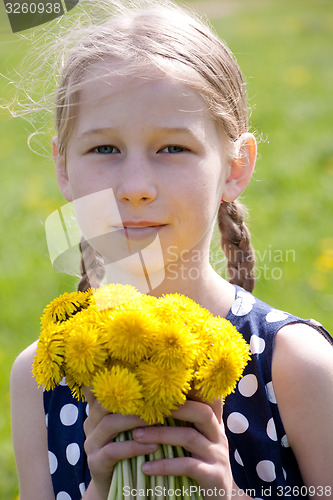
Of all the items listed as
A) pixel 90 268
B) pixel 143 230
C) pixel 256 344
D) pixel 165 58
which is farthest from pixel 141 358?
pixel 90 268

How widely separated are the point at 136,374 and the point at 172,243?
675mm

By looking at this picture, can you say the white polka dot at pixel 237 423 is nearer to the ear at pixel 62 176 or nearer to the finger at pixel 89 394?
the finger at pixel 89 394

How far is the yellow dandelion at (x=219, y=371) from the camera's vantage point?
1613 millimetres

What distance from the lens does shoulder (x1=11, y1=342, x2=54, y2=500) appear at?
2363 millimetres

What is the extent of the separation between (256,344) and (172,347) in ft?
2.38

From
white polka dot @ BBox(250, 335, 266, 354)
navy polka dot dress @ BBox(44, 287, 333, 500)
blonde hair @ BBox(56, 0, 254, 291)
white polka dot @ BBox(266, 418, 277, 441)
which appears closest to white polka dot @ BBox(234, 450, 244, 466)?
navy polka dot dress @ BBox(44, 287, 333, 500)

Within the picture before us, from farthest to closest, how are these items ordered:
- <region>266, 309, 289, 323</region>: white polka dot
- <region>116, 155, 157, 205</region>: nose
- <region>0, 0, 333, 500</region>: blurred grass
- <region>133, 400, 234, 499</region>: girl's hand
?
1. <region>0, 0, 333, 500</region>: blurred grass
2. <region>266, 309, 289, 323</region>: white polka dot
3. <region>116, 155, 157, 205</region>: nose
4. <region>133, 400, 234, 499</region>: girl's hand

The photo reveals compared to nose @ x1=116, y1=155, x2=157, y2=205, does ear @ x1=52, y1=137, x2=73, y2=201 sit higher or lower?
higher

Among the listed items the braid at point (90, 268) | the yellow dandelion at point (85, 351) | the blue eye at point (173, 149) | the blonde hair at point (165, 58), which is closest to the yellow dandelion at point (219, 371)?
the yellow dandelion at point (85, 351)

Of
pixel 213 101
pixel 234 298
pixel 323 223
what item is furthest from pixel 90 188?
pixel 323 223

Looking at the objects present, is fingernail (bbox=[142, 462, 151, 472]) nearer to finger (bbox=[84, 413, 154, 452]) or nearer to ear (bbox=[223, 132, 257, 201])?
finger (bbox=[84, 413, 154, 452])

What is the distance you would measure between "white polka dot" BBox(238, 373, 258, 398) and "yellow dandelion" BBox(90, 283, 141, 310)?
0.66 metres

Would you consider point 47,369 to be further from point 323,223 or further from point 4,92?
point 323,223

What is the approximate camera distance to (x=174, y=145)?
2145 mm
